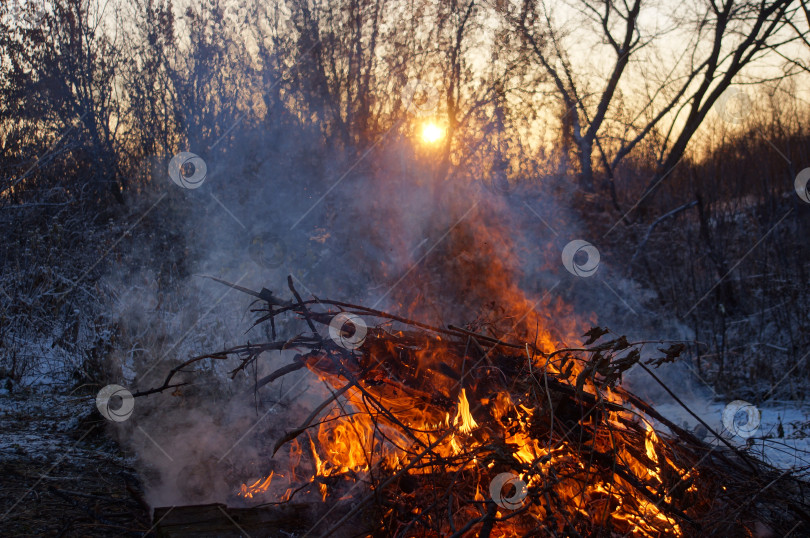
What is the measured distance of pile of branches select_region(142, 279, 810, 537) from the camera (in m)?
2.60

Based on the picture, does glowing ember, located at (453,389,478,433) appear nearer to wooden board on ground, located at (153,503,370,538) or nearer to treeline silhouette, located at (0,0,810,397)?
wooden board on ground, located at (153,503,370,538)

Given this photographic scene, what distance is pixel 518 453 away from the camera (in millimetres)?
2908

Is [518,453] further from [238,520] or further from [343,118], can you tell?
[343,118]

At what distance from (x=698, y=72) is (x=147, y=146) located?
900 cm

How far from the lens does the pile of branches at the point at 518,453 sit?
102 inches

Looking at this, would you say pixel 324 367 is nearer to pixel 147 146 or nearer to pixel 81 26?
pixel 147 146

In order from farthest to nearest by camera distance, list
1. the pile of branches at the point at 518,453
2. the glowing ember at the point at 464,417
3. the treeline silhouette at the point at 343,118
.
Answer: the treeline silhouette at the point at 343,118 → the glowing ember at the point at 464,417 → the pile of branches at the point at 518,453

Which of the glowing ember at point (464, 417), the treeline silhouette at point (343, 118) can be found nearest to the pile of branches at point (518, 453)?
the glowing ember at point (464, 417)

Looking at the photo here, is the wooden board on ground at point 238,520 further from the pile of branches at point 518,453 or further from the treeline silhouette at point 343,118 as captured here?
the treeline silhouette at point 343,118

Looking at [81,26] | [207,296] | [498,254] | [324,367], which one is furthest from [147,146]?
[324,367]

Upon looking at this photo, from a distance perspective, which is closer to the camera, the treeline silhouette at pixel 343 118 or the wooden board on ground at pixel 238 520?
the wooden board on ground at pixel 238 520

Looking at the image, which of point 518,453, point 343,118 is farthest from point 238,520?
point 343,118

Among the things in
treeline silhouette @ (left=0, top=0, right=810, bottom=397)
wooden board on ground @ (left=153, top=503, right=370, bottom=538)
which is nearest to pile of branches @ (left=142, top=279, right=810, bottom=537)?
wooden board on ground @ (left=153, top=503, right=370, bottom=538)

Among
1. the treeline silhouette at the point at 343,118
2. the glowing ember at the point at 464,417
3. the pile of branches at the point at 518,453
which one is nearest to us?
the pile of branches at the point at 518,453
